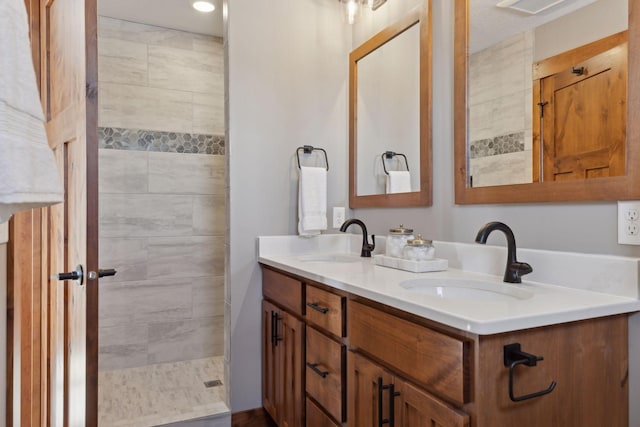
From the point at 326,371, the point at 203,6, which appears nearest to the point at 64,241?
the point at 326,371

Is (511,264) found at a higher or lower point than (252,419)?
higher

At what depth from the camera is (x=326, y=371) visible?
5.10 feet

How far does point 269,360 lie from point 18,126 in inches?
68.7

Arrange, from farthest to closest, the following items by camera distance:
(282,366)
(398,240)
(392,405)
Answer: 1. (282,366)
2. (398,240)
3. (392,405)

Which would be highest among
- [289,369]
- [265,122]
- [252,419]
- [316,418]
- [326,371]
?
[265,122]

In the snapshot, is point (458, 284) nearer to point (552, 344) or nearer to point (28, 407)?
point (552, 344)

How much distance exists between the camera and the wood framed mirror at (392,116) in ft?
6.24

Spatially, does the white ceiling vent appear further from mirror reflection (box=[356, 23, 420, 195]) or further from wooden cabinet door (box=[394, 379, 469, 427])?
wooden cabinet door (box=[394, 379, 469, 427])

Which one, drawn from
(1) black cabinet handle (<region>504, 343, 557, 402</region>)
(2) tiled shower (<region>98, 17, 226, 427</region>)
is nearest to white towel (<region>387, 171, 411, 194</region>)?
(1) black cabinet handle (<region>504, 343, 557, 402</region>)

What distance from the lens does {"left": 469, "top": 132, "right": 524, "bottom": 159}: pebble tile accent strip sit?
1.46 metres

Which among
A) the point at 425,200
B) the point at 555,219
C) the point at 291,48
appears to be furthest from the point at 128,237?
the point at 555,219

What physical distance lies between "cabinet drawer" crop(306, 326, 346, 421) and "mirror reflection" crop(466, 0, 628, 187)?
2.67ft

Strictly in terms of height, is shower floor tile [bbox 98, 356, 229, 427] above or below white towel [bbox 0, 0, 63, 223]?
below

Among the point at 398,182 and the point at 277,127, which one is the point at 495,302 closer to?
the point at 398,182
